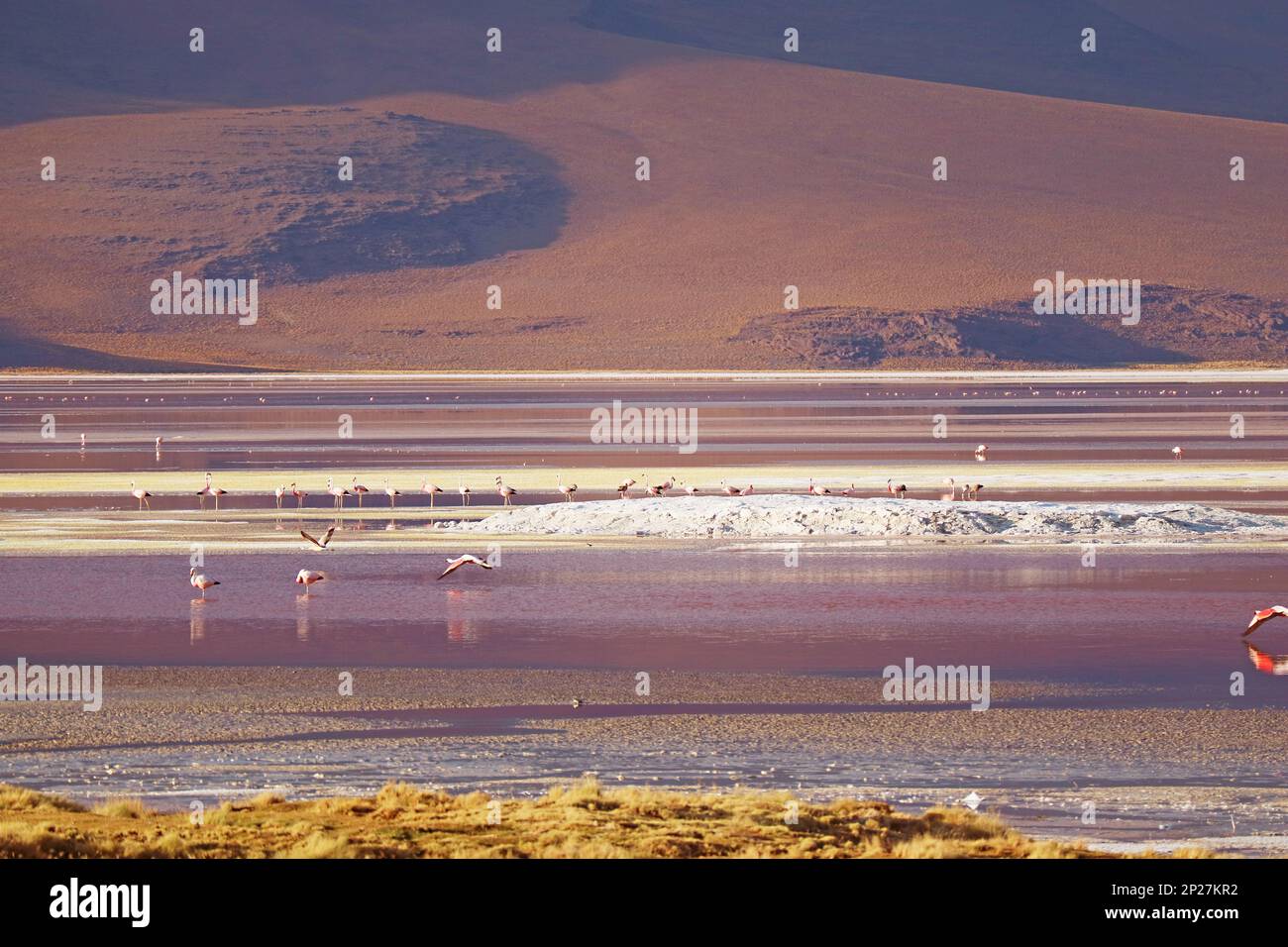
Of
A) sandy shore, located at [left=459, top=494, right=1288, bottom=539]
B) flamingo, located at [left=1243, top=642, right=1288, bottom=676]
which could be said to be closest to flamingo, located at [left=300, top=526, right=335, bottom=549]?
sandy shore, located at [left=459, top=494, right=1288, bottom=539]

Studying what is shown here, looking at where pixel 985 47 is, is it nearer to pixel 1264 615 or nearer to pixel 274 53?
pixel 274 53

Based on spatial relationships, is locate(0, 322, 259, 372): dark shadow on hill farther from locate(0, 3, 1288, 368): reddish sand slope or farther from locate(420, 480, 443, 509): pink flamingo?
locate(420, 480, 443, 509): pink flamingo

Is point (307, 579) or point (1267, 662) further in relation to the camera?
point (307, 579)

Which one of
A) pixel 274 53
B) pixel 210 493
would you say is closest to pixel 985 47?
pixel 274 53

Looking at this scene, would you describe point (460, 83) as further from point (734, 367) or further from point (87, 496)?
point (87, 496)

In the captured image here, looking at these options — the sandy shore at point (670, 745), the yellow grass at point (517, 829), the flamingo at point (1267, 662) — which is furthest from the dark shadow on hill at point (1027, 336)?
the yellow grass at point (517, 829)
